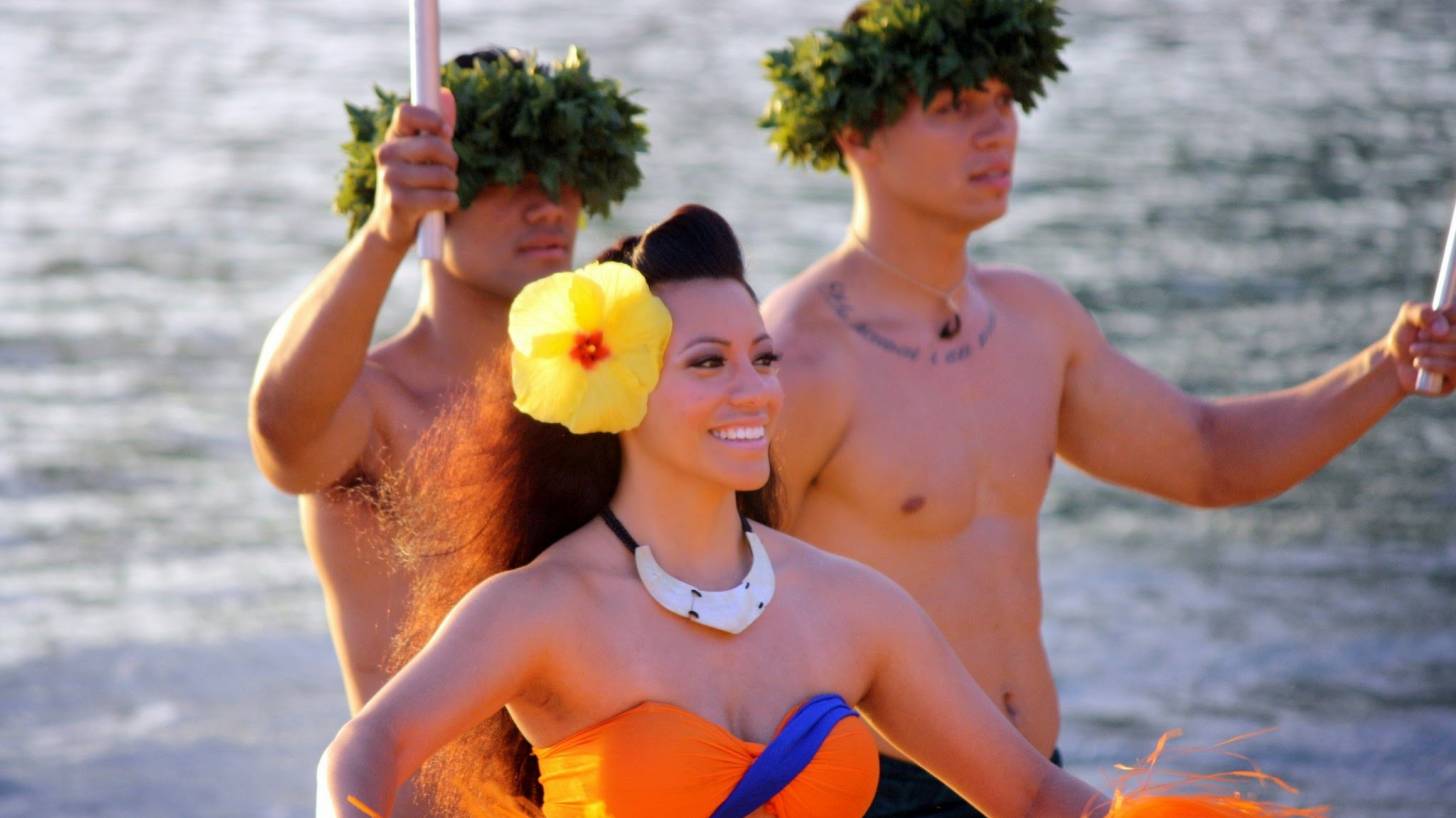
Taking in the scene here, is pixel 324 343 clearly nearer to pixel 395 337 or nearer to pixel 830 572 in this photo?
pixel 395 337

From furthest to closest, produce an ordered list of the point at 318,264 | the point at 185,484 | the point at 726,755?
the point at 318,264 < the point at 185,484 < the point at 726,755

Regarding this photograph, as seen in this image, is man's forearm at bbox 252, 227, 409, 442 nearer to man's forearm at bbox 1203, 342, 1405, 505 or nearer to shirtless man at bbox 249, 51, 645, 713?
shirtless man at bbox 249, 51, 645, 713

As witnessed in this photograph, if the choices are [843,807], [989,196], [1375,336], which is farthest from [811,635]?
[1375,336]

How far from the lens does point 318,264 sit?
551 inches

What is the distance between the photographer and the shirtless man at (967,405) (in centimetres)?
493

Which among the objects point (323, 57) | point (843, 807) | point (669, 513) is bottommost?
point (323, 57)

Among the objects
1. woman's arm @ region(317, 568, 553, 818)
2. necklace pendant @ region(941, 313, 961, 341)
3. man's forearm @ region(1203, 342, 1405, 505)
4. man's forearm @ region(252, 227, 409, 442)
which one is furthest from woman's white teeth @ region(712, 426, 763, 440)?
man's forearm @ region(1203, 342, 1405, 505)

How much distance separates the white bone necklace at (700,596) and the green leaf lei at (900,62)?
1.91 metres

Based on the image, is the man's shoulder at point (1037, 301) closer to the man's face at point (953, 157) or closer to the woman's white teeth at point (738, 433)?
the man's face at point (953, 157)

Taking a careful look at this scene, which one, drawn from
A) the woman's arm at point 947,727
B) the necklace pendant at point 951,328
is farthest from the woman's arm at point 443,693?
the necklace pendant at point 951,328

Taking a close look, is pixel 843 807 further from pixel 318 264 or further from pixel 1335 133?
pixel 1335 133

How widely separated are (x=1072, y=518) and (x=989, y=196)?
6072mm

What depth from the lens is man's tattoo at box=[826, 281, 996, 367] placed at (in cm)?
511

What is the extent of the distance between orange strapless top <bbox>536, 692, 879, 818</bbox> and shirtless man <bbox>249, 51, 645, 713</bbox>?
109 centimetres
